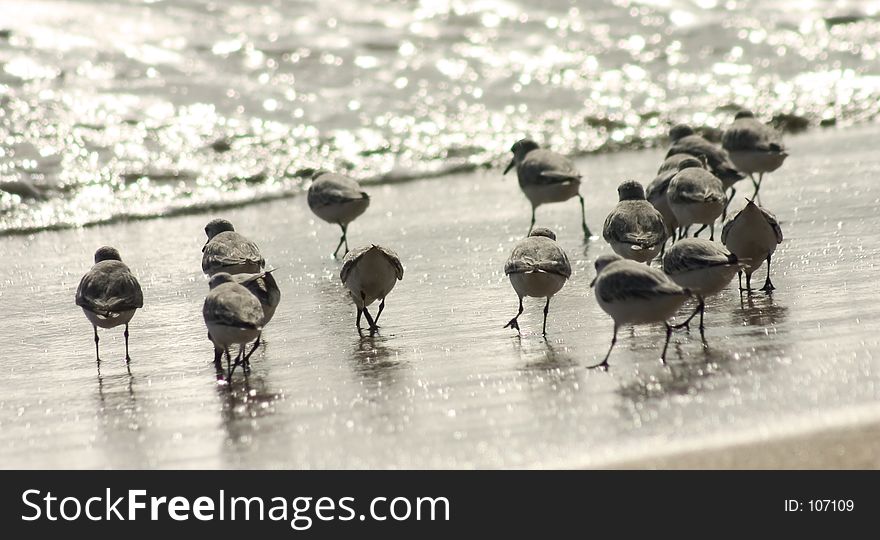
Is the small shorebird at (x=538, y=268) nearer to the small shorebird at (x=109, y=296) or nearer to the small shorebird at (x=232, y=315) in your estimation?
the small shorebird at (x=232, y=315)

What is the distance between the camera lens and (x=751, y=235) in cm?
778

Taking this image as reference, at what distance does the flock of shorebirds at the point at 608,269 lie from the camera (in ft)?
21.5

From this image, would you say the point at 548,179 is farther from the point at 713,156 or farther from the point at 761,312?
the point at 761,312

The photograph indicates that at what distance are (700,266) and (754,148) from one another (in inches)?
168

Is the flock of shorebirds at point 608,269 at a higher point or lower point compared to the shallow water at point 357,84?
lower

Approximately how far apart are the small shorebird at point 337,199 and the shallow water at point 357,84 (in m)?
3.27

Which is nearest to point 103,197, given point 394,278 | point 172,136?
point 172,136

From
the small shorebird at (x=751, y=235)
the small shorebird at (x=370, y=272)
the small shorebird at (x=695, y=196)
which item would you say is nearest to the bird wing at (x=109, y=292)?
the small shorebird at (x=370, y=272)

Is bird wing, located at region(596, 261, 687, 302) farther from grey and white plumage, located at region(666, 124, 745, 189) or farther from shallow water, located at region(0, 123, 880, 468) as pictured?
grey and white plumage, located at region(666, 124, 745, 189)

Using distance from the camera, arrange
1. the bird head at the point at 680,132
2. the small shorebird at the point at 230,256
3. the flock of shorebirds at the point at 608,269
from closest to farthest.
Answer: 1. the flock of shorebirds at the point at 608,269
2. the small shorebird at the point at 230,256
3. the bird head at the point at 680,132

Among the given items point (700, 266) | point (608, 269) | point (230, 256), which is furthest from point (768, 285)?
point (230, 256)

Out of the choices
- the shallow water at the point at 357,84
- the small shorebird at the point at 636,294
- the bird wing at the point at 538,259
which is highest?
the shallow water at the point at 357,84

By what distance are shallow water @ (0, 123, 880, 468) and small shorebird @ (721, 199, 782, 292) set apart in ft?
1.01
